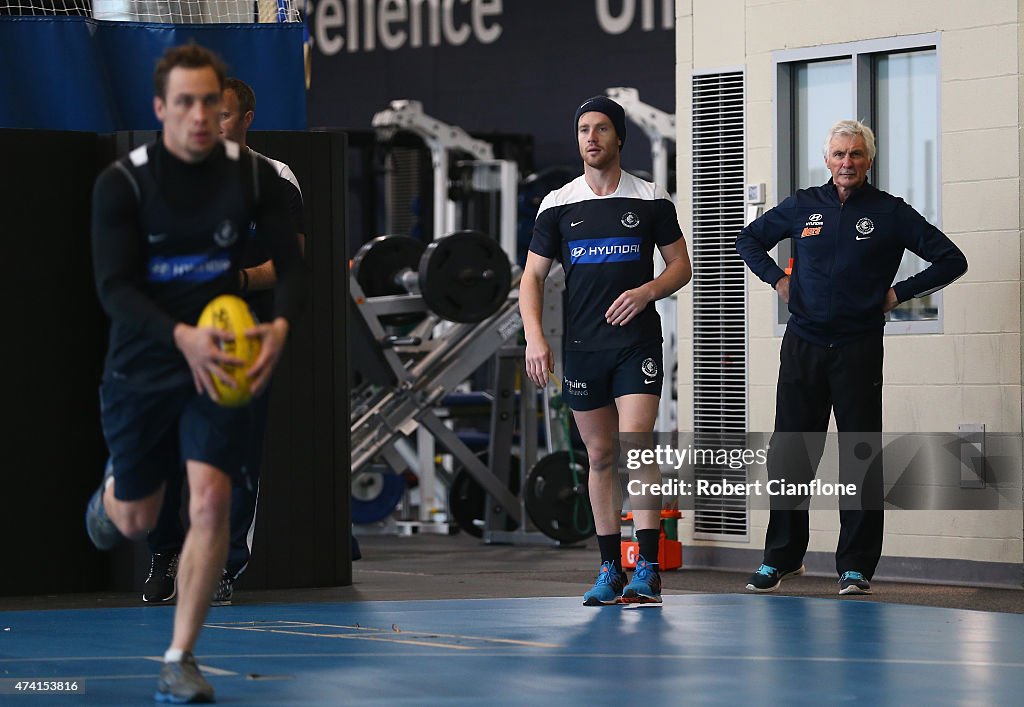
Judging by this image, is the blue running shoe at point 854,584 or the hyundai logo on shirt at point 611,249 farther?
the blue running shoe at point 854,584

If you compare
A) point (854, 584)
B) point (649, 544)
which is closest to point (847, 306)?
point (854, 584)

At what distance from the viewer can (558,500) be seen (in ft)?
32.9

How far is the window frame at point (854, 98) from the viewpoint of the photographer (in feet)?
24.0

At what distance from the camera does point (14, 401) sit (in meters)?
6.63

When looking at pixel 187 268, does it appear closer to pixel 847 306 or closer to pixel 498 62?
pixel 847 306

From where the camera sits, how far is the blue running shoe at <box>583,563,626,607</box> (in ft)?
19.8

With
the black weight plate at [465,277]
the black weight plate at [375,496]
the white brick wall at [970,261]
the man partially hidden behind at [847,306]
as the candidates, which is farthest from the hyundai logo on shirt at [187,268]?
the black weight plate at [375,496]

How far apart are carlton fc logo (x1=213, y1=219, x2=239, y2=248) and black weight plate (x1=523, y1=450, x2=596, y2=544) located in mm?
6154

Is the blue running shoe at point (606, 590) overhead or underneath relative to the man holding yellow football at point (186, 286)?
underneath

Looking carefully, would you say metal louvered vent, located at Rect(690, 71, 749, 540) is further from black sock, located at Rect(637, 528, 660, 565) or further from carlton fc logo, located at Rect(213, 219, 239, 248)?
carlton fc logo, located at Rect(213, 219, 239, 248)

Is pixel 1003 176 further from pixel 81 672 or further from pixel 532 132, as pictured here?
pixel 532 132

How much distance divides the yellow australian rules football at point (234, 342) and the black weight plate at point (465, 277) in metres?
6.04

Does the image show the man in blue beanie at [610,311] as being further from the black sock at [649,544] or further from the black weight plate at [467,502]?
the black weight plate at [467,502]

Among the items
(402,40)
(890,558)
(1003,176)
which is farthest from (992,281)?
(402,40)
